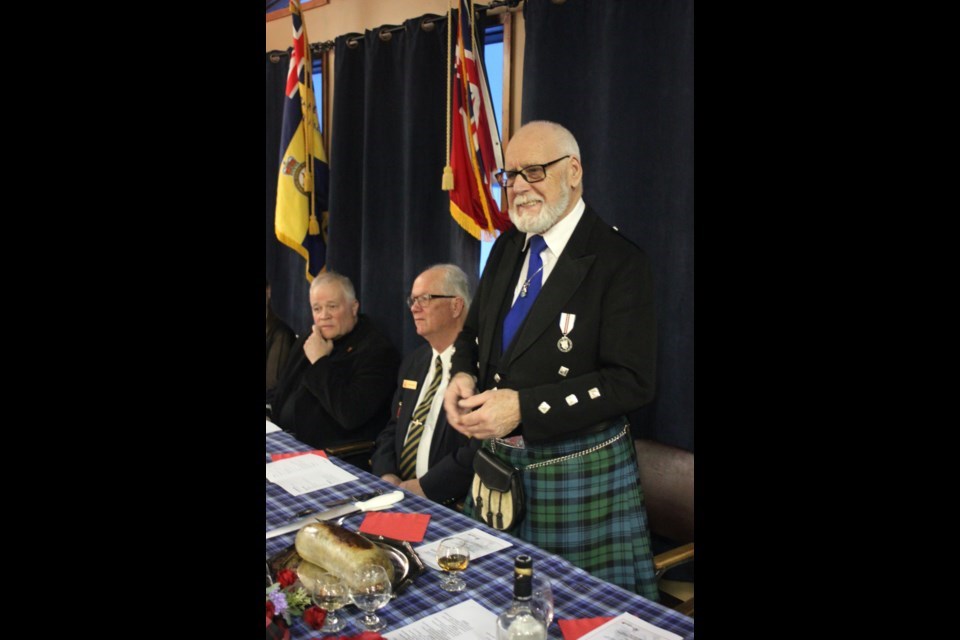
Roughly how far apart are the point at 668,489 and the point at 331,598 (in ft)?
4.11

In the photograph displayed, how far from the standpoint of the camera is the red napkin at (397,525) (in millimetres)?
1627

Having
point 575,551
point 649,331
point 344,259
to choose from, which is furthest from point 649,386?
point 344,259

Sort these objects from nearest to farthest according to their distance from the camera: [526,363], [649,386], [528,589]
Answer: [528,589]
[649,386]
[526,363]

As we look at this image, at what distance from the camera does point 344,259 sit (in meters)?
4.08

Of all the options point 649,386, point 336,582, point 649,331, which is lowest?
point 336,582

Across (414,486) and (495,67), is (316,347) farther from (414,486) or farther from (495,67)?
(495,67)

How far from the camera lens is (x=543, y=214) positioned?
82.1 inches

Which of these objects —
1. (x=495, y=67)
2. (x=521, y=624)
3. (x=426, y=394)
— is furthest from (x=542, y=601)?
(x=495, y=67)

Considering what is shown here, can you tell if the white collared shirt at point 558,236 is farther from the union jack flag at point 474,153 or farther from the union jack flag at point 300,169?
the union jack flag at point 300,169

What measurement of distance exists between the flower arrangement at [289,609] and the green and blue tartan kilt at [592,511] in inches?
33.8

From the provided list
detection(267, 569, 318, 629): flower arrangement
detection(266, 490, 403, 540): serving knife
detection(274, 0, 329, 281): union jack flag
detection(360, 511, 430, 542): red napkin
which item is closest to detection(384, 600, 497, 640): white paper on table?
detection(267, 569, 318, 629): flower arrangement

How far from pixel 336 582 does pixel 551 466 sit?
870 mm
